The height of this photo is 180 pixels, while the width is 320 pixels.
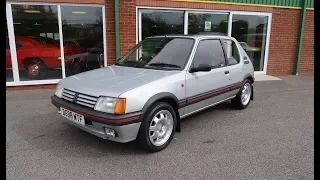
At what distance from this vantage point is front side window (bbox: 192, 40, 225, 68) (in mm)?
3939

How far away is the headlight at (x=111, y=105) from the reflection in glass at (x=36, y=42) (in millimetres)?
4786

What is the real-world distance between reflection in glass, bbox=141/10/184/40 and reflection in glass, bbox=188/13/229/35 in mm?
376

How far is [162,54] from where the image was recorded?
3988mm

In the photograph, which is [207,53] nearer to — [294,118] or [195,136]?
[195,136]

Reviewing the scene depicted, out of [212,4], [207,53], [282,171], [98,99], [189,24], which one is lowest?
[282,171]

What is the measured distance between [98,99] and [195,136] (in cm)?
172

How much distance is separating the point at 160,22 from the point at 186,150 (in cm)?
527

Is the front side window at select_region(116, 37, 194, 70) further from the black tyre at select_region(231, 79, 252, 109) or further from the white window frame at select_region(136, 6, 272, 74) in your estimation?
the white window frame at select_region(136, 6, 272, 74)

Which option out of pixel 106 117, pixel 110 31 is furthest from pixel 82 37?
pixel 106 117

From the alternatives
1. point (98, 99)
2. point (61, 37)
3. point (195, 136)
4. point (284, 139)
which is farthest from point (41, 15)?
point (284, 139)

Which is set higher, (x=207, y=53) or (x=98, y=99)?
(x=207, y=53)

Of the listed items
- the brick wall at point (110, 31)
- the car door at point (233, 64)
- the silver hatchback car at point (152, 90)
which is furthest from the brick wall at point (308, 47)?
the brick wall at point (110, 31)

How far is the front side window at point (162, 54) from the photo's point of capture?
12.5 ft

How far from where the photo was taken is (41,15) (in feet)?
21.7
